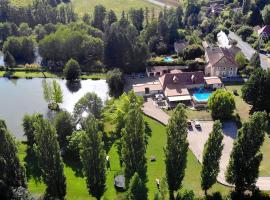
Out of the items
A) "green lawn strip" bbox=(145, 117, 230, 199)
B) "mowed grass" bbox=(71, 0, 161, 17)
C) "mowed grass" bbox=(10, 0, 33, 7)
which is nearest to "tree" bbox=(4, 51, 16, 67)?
"green lawn strip" bbox=(145, 117, 230, 199)

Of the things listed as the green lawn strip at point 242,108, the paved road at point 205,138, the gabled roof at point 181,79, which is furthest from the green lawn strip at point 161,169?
the green lawn strip at point 242,108

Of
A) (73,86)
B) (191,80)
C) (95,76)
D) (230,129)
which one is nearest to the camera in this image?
(230,129)

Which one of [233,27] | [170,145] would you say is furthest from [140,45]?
[170,145]

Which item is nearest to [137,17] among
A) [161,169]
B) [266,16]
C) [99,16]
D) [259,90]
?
[99,16]

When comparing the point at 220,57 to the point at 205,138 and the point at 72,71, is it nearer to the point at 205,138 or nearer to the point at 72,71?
the point at 205,138

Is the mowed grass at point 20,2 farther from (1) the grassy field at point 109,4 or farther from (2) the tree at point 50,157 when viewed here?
(2) the tree at point 50,157
